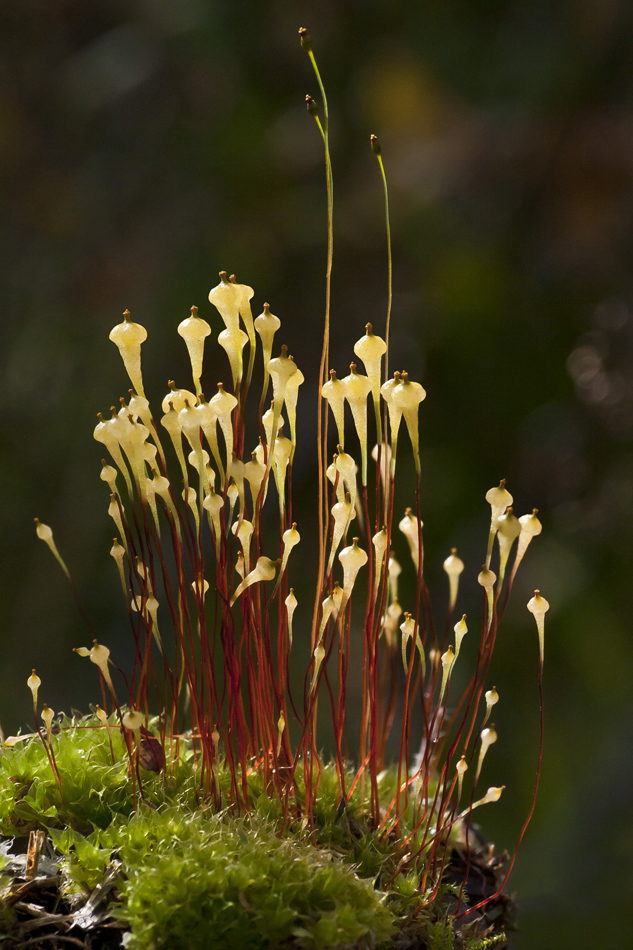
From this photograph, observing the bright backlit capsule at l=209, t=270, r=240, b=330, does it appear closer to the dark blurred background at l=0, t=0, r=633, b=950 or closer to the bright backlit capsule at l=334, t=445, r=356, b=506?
the bright backlit capsule at l=334, t=445, r=356, b=506

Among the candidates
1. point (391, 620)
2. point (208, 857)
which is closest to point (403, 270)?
point (391, 620)

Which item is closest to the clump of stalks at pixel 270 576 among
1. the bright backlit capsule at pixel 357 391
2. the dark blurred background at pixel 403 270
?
the bright backlit capsule at pixel 357 391

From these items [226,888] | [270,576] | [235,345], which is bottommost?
[226,888]

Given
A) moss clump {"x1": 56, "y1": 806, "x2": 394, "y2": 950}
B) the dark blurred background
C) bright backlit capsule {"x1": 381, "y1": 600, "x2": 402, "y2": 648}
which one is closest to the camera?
moss clump {"x1": 56, "y1": 806, "x2": 394, "y2": 950}

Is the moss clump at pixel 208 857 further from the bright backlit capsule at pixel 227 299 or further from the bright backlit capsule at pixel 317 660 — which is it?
the bright backlit capsule at pixel 227 299

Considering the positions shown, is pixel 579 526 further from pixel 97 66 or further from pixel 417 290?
pixel 97 66

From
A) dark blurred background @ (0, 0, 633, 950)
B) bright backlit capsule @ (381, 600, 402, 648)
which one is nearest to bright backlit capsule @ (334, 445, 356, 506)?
bright backlit capsule @ (381, 600, 402, 648)

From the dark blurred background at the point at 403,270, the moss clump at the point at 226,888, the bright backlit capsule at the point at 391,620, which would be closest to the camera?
the moss clump at the point at 226,888

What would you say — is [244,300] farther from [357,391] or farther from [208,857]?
[208,857]
